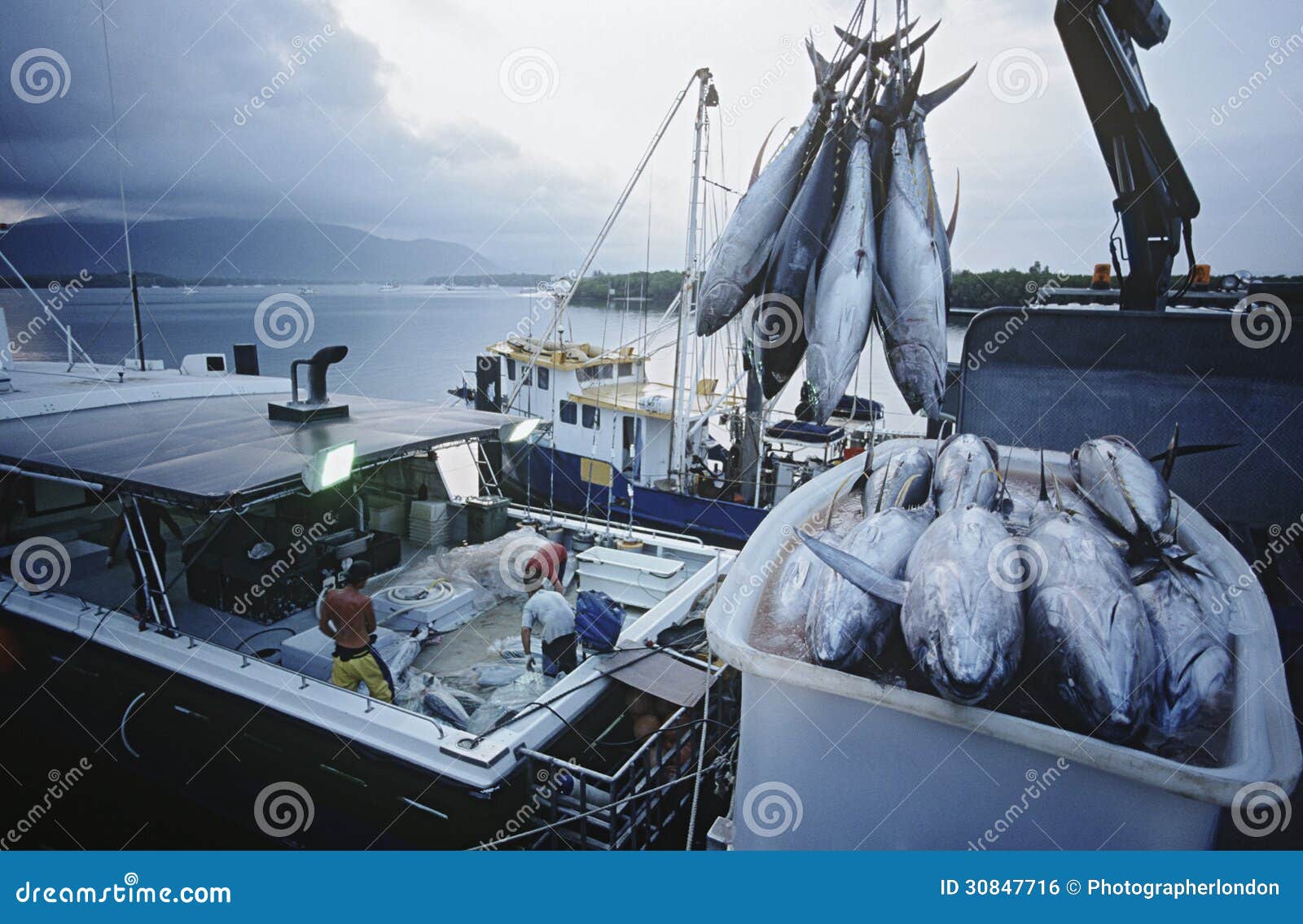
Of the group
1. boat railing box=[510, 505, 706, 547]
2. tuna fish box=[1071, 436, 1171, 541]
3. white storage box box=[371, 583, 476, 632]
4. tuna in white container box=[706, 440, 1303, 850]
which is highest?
tuna fish box=[1071, 436, 1171, 541]

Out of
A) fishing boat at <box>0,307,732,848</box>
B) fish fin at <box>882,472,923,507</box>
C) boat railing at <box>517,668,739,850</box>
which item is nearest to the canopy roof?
fishing boat at <box>0,307,732,848</box>

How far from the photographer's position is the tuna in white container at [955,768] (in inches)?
68.5

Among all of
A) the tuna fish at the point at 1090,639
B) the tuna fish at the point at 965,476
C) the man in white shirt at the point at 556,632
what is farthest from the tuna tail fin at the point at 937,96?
the man in white shirt at the point at 556,632

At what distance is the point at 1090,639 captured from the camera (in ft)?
6.13

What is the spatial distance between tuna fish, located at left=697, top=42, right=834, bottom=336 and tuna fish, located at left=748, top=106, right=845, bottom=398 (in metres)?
0.08

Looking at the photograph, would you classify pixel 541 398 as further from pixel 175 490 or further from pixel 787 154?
pixel 787 154

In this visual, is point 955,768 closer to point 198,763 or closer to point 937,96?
point 937,96

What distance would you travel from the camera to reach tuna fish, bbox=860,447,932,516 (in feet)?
9.58

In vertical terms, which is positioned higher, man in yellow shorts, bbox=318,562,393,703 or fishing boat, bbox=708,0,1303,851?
fishing boat, bbox=708,0,1303,851

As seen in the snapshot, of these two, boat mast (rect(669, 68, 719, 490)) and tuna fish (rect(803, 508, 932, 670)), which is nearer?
tuna fish (rect(803, 508, 932, 670))

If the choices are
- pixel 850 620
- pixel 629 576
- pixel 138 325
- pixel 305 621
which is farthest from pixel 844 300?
pixel 138 325

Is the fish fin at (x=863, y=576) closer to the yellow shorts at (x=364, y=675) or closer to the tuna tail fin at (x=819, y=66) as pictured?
the tuna tail fin at (x=819, y=66)

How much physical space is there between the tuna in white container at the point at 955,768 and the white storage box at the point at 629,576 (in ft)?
13.5

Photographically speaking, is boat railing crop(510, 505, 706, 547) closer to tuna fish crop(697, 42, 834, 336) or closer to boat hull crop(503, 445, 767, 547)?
boat hull crop(503, 445, 767, 547)
